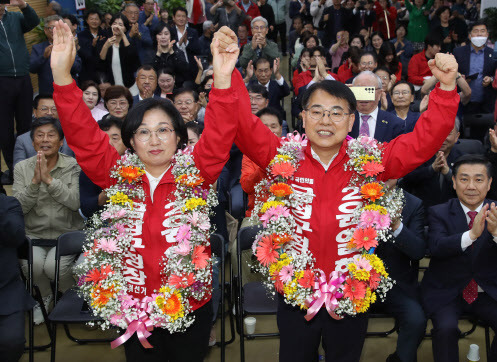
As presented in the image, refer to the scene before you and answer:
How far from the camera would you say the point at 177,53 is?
7.61 m

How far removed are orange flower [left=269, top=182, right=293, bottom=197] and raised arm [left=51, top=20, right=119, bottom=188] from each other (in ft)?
2.63

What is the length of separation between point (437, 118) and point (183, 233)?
124 centimetres

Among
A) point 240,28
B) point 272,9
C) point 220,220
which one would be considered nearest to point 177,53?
point 240,28

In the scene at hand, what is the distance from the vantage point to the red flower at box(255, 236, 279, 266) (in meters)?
2.53

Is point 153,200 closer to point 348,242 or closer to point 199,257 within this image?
point 199,257

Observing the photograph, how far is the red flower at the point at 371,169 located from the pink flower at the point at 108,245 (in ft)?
3.93

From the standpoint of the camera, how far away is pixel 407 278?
12.3 feet

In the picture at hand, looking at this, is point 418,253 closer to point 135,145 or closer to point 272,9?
point 135,145

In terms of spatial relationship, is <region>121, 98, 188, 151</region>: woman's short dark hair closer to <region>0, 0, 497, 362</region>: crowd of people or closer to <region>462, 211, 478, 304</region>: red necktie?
<region>0, 0, 497, 362</region>: crowd of people

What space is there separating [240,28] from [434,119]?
310 inches

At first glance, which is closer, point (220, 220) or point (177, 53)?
point (220, 220)

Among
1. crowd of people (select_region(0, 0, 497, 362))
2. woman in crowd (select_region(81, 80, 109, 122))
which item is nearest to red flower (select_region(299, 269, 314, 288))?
crowd of people (select_region(0, 0, 497, 362))

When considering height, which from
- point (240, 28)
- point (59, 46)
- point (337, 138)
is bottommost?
point (337, 138)

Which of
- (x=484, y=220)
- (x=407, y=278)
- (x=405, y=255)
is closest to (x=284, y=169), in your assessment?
(x=484, y=220)
